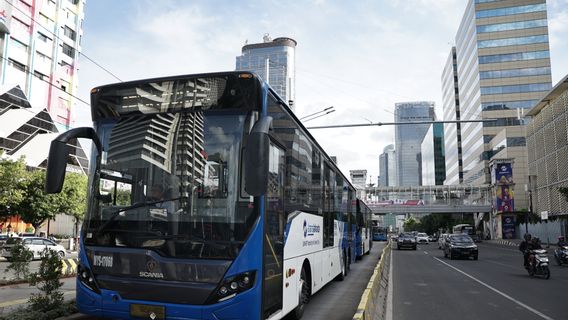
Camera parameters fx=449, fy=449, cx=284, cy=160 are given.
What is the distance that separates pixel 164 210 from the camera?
18.4ft

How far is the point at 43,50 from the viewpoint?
53.6 metres

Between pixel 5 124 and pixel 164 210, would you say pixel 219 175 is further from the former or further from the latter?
pixel 5 124

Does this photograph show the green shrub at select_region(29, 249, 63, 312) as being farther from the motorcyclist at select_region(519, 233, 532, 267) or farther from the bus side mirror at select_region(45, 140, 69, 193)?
the motorcyclist at select_region(519, 233, 532, 267)

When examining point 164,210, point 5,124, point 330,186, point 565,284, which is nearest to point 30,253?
point 164,210

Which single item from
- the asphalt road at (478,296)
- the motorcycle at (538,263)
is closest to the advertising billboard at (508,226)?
the asphalt road at (478,296)

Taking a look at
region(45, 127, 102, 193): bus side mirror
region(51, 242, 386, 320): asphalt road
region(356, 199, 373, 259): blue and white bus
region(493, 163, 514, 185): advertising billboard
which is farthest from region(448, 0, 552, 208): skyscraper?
region(45, 127, 102, 193): bus side mirror

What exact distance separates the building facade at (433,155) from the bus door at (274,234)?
146 m

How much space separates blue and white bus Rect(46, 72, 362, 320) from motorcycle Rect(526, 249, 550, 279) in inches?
514

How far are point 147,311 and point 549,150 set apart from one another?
200 ft

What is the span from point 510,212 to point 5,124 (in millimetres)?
69759

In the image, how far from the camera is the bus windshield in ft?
18.0

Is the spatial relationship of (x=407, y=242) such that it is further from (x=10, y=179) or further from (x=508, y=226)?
(x=508, y=226)

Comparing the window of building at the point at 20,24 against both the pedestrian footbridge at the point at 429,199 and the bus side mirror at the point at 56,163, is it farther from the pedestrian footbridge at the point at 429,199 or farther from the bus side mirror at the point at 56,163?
Answer: the pedestrian footbridge at the point at 429,199

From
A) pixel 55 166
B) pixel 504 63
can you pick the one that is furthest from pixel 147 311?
pixel 504 63
